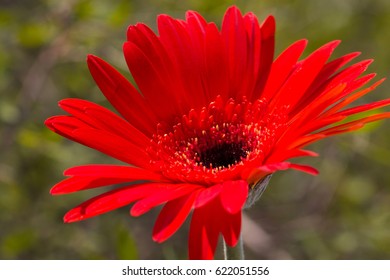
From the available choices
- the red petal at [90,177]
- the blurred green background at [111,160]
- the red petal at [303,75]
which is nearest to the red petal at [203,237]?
the red petal at [90,177]

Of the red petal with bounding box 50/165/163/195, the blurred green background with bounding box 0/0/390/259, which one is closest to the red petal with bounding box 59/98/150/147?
the red petal with bounding box 50/165/163/195

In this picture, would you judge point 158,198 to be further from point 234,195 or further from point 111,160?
point 111,160

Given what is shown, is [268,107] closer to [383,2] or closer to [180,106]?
[180,106]

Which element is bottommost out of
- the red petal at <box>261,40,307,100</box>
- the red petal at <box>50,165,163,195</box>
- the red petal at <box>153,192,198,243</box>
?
the red petal at <box>153,192,198,243</box>

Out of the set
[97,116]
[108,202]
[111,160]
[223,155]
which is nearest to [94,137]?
[97,116]

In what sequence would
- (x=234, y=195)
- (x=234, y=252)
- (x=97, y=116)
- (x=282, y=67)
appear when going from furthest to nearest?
(x=282, y=67) → (x=97, y=116) → (x=234, y=252) → (x=234, y=195)

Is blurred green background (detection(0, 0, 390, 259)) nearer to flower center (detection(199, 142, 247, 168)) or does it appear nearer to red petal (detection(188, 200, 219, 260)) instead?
flower center (detection(199, 142, 247, 168))
